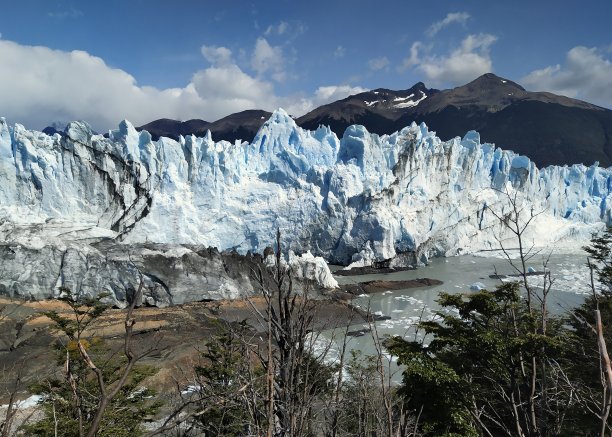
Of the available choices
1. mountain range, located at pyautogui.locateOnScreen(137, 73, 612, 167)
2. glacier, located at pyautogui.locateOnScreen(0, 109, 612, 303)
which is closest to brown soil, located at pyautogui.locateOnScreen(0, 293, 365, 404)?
glacier, located at pyautogui.locateOnScreen(0, 109, 612, 303)

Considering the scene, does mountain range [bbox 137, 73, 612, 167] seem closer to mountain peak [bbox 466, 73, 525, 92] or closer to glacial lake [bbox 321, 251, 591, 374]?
mountain peak [bbox 466, 73, 525, 92]

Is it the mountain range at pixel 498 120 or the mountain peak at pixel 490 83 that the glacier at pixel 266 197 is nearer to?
the mountain range at pixel 498 120

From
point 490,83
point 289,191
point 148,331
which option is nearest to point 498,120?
point 490,83

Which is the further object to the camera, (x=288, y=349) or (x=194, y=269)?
(x=194, y=269)

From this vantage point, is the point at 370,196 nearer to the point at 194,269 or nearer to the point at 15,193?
the point at 194,269

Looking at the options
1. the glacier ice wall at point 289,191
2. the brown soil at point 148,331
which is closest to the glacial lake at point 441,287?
the brown soil at point 148,331

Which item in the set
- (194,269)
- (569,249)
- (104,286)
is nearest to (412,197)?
(569,249)

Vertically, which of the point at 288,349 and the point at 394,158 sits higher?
the point at 394,158
